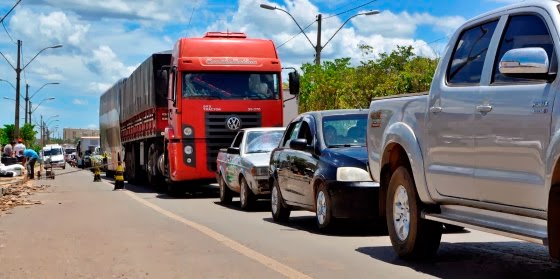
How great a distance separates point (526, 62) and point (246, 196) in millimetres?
10537

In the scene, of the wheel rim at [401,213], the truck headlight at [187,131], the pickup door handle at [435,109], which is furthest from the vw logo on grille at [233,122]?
the pickup door handle at [435,109]

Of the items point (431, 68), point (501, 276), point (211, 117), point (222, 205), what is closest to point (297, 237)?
point (501, 276)

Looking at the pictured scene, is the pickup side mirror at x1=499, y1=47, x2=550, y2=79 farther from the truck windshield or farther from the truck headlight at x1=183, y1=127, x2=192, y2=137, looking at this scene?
the truck headlight at x1=183, y1=127, x2=192, y2=137

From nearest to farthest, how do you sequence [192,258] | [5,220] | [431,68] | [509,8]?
[509,8], [192,258], [5,220], [431,68]

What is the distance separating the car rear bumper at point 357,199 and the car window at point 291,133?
270 cm

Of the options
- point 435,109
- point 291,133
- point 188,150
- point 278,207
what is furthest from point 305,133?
point 188,150

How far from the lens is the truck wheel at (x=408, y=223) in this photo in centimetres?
796

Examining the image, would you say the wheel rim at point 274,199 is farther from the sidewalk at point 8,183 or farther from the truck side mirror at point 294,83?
the sidewalk at point 8,183

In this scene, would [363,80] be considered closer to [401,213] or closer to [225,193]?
[225,193]

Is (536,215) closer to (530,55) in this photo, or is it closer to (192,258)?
(530,55)

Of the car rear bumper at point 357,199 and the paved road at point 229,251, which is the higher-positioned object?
the car rear bumper at point 357,199

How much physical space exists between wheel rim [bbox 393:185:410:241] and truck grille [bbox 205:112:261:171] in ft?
41.1

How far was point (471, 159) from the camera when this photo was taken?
6938mm

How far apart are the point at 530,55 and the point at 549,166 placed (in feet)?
2.48
